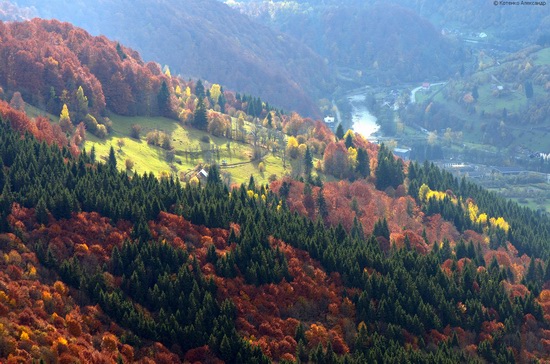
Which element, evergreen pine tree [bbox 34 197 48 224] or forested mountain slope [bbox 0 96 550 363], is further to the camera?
evergreen pine tree [bbox 34 197 48 224]

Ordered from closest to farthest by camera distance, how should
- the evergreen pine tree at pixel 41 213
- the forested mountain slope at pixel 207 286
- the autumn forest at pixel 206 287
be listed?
1. the autumn forest at pixel 206 287
2. the forested mountain slope at pixel 207 286
3. the evergreen pine tree at pixel 41 213

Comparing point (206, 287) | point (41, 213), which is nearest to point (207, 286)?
point (206, 287)

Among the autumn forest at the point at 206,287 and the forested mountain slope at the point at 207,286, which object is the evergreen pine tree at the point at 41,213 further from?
the autumn forest at the point at 206,287

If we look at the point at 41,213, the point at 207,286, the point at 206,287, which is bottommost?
the point at 206,287

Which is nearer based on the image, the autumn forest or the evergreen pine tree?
the autumn forest

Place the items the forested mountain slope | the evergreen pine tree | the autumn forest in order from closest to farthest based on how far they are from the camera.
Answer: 1. the autumn forest
2. the forested mountain slope
3. the evergreen pine tree

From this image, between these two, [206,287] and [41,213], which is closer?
[206,287]

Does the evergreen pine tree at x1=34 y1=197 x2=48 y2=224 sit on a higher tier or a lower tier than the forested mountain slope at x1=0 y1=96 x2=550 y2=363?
higher

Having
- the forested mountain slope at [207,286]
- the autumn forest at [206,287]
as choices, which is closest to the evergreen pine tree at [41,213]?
the forested mountain slope at [207,286]

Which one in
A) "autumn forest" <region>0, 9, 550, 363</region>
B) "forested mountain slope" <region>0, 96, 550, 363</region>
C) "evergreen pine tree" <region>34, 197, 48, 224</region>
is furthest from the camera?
"evergreen pine tree" <region>34, 197, 48, 224</region>

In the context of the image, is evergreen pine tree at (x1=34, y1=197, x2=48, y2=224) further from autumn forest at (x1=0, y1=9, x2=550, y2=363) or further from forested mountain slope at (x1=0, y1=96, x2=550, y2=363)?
autumn forest at (x1=0, y1=9, x2=550, y2=363)

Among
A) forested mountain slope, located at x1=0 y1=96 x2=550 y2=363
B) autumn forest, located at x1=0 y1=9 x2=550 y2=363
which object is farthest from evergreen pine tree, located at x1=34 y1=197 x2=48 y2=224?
autumn forest, located at x1=0 y1=9 x2=550 y2=363

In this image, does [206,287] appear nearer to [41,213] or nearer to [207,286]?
[207,286]
